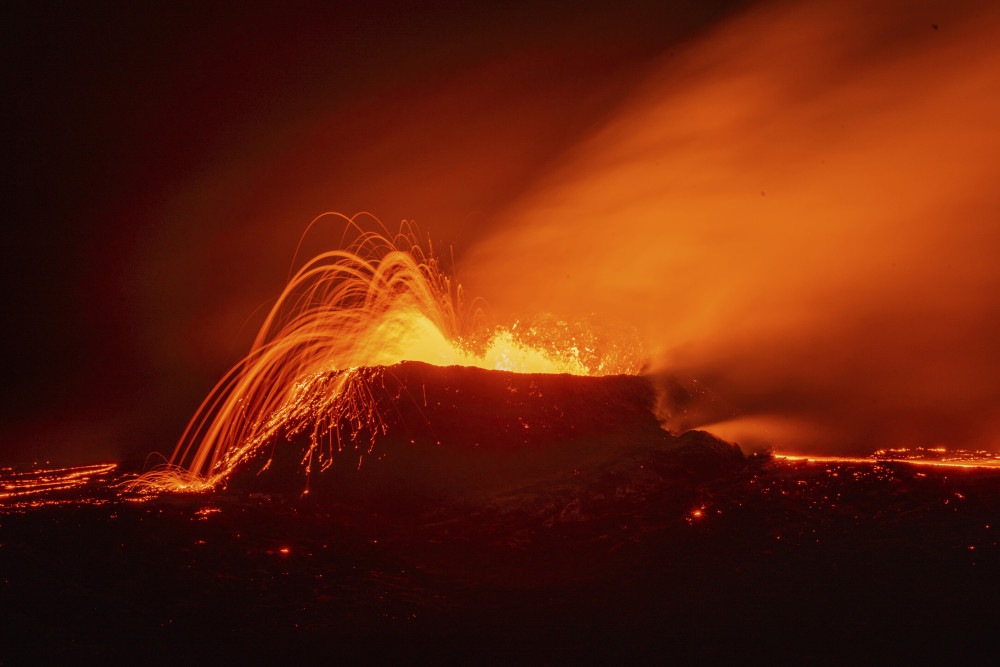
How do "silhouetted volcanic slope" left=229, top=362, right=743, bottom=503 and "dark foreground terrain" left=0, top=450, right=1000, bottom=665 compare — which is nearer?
"dark foreground terrain" left=0, top=450, right=1000, bottom=665

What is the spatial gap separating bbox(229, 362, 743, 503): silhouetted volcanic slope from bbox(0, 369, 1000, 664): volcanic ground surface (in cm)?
11

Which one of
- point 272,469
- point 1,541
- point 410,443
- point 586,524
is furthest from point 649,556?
point 1,541

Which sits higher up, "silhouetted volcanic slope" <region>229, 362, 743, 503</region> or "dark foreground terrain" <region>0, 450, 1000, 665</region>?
"silhouetted volcanic slope" <region>229, 362, 743, 503</region>

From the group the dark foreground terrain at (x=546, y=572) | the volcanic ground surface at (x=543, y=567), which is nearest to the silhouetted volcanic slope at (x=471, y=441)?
the volcanic ground surface at (x=543, y=567)

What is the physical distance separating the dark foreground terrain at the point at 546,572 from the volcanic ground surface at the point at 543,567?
31 millimetres

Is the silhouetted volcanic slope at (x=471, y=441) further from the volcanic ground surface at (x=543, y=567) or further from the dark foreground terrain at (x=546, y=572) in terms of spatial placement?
the dark foreground terrain at (x=546, y=572)

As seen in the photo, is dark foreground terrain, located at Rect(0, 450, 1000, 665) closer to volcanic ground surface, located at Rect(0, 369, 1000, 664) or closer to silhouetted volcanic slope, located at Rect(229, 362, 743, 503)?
volcanic ground surface, located at Rect(0, 369, 1000, 664)

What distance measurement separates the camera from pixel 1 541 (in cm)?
944

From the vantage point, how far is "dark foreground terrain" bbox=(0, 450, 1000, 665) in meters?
6.46

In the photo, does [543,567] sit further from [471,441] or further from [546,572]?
[471,441]

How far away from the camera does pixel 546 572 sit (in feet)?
27.2

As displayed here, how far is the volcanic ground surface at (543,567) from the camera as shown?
649 cm

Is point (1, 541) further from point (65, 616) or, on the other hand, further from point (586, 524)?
point (586, 524)

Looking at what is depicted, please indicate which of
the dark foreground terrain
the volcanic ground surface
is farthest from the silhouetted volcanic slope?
the dark foreground terrain
